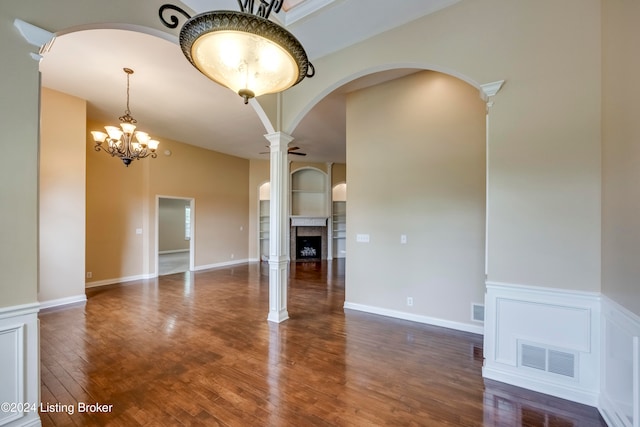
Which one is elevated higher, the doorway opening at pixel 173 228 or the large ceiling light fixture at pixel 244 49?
the large ceiling light fixture at pixel 244 49

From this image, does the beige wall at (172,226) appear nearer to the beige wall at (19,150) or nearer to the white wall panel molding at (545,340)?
the beige wall at (19,150)

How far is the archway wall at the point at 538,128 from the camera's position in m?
2.04

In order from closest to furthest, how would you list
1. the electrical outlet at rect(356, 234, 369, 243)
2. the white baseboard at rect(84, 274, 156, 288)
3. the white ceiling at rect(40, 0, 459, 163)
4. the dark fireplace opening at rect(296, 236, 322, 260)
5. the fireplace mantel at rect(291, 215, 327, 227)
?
the white ceiling at rect(40, 0, 459, 163) < the electrical outlet at rect(356, 234, 369, 243) < the white baseboard at rect(84, 274, 156, 288) < the fireplace mantel at rect(291, 215, 327, 227) < the dark fireplace opening at rect(296, 236, 322, 260)

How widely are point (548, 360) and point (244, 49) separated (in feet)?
10.6

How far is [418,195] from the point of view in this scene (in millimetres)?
3744

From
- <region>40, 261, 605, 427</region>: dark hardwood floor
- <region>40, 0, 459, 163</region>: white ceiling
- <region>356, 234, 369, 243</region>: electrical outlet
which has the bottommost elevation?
<region>40, 261, 605, 427</region>: dark hardwood floor

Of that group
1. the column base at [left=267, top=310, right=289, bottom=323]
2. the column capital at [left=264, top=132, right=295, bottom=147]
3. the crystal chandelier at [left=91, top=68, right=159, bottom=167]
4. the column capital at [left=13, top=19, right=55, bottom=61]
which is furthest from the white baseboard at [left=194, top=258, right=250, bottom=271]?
the column capital at [left=13, top=19, right=55, bottom=61]

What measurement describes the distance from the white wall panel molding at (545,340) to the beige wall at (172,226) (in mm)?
11363

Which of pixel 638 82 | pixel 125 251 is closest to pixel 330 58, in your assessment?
pixel 638 82

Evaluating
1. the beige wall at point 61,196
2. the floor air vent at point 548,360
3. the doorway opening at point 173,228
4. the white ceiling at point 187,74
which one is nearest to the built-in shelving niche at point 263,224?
the white ceiling at point 187,74

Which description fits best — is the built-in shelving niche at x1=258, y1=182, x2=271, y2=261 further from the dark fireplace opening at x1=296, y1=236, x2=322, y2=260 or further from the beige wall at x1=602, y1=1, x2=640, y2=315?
the beige wall at x1=602, y1=1, x2=640, y2=315

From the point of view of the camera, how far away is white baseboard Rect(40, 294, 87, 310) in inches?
169

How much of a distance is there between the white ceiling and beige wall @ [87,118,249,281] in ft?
2.94

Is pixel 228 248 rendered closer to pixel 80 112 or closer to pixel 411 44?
pixel 80 112
